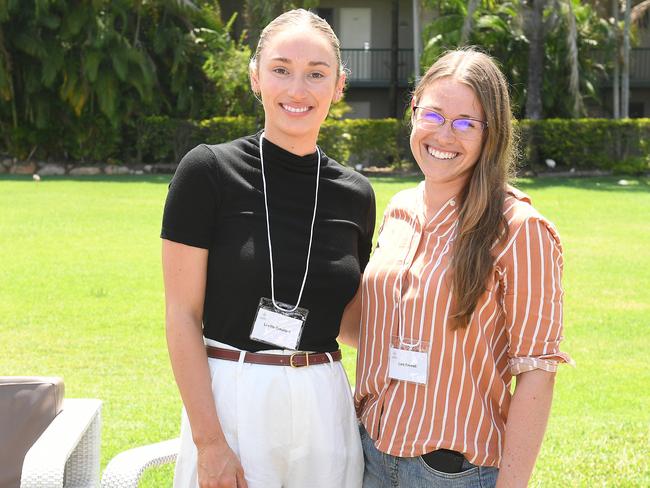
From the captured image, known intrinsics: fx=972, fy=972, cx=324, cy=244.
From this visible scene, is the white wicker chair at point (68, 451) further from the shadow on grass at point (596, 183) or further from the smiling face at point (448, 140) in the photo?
the shadow on grass at point (596, 183)

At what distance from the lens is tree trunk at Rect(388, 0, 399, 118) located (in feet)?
106

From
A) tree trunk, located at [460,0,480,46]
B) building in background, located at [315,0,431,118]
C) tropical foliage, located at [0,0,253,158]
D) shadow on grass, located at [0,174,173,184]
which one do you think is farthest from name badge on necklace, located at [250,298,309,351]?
building in background, located at [315,0,431,118]

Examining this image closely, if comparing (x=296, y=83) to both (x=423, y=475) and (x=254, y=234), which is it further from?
(x=423, y=475)

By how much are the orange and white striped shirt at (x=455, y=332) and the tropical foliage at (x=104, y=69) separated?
24.9m

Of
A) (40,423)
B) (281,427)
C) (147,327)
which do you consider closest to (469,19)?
(147,327)

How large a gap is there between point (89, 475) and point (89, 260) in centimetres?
902

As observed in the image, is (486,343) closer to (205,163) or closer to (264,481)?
(264,481)

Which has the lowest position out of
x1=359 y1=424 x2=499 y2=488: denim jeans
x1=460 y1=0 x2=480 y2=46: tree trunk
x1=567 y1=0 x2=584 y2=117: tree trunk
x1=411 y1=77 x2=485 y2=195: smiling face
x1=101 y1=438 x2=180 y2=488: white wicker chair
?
x1=101 y1=438 x2=180 y2=488: white wicker chair

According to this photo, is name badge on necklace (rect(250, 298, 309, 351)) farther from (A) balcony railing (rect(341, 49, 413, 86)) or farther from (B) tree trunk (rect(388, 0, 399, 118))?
(A) balcony railing (rect(341, 49, 413, 86))

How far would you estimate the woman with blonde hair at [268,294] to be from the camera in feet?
8.84

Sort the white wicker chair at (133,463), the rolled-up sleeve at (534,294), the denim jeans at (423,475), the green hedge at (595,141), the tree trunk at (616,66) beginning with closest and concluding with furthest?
the rolled-up sleeve at (534,294) < the denim jeans at (423,475) < the white wicker chair at (133,463) < the green hedge at (595,141) < the tree trunk at (616,66)

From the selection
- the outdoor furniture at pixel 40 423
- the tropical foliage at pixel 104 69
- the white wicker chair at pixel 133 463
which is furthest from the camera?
the tropical foliage at pixel 104 69

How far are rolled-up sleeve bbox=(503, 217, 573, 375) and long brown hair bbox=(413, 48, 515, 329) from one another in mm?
63

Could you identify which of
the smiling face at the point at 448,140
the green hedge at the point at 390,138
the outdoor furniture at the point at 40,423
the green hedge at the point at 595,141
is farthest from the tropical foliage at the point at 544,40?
the smiling face at the point at 448,140
